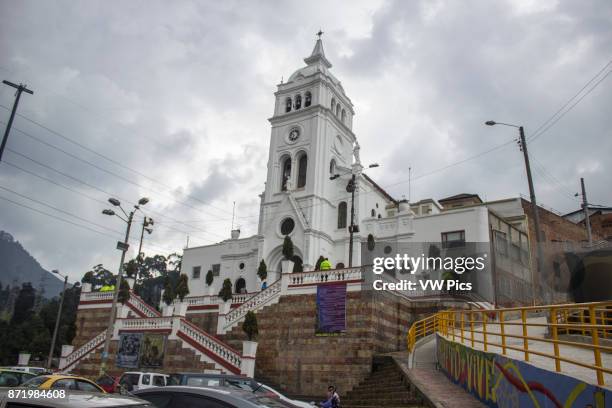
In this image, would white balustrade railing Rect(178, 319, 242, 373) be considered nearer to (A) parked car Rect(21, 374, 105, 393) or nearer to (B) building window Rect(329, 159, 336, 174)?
(A) parked car Rect(21, 374, 105, 393)

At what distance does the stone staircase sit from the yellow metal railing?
1473 mm

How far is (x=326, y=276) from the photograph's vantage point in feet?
74.3

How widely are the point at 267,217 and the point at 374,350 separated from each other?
21.1 metres

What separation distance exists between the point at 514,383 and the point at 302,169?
32.9 m

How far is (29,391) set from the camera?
195 inches

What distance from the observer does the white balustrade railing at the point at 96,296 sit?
31955 millimetres

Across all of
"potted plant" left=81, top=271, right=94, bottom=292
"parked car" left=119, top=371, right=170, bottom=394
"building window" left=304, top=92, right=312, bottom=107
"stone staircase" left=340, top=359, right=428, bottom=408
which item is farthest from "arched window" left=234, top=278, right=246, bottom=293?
"parked car" left=119, top=371, right=170, bottom=394

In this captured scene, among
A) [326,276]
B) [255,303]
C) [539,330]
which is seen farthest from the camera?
[255,303]

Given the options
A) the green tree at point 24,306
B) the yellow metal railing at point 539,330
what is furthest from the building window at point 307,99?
the green tree at point 24,306

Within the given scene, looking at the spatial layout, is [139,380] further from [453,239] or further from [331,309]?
[453,239]

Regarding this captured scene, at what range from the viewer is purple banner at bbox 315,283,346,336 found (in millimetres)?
21047

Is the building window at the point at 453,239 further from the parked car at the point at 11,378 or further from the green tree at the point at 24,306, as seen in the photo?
the green tree at the point at 24,306

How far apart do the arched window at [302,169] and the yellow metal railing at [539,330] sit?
1938cm

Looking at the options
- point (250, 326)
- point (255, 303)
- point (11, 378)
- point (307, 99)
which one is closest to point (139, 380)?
point (11, 378)
